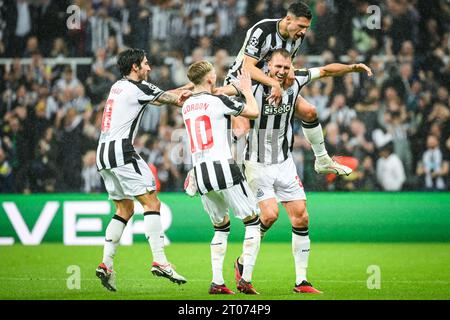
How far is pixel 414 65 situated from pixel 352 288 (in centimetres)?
746

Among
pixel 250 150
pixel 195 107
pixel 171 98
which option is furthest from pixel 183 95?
pixel 250 150

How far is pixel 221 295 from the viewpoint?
8344mm

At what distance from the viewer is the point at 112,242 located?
9195 mm

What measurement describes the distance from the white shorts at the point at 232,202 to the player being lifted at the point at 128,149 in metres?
0.96

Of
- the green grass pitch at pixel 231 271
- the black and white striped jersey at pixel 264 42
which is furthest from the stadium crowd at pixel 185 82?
the black and white striped jersey at pixel 264 42

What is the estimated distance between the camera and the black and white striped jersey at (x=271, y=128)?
912cm

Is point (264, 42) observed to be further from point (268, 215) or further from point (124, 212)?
point (124, 212)

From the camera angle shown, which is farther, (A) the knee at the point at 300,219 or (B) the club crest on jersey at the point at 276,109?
(B) the club crest on jersey at the point at 276,109

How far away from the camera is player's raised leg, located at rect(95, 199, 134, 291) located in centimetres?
898

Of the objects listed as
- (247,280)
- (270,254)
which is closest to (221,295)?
(247,280)

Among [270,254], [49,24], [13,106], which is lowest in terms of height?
[270,254]

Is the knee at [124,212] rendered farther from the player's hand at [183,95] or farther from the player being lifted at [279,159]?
the player's hand at [183,95]

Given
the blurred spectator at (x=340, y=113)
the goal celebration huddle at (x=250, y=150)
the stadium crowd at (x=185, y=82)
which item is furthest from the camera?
the blurred spectator at (x=340, y=113)
